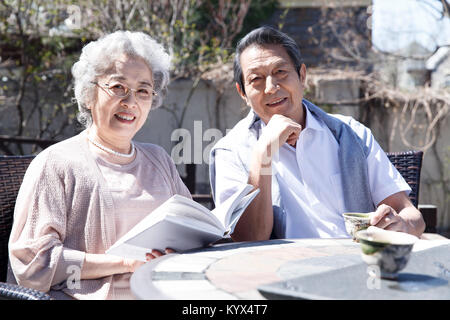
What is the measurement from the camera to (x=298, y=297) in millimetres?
968

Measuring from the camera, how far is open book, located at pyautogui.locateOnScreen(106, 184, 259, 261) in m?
1.39

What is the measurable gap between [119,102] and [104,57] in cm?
21

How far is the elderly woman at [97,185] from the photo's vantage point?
165cm

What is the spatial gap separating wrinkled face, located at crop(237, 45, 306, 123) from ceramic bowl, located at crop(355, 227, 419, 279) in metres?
1.21

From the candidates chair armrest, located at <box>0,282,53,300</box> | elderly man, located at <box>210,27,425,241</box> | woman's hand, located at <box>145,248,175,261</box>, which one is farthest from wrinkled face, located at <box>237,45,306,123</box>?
chair armrest, located at <box>0,282,53,300</box>

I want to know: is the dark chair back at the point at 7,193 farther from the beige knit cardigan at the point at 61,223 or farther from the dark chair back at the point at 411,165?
the dark chair back at the point at 411,165

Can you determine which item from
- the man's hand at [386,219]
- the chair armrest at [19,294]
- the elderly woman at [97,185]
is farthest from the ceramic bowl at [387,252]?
the chair armrest at [19,294]

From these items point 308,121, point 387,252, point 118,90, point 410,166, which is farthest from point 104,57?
point 410,166

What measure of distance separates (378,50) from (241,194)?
5391 millimetres

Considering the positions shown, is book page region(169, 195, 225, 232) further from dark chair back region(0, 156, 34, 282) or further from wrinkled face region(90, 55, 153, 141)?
dark chair back region(0, 156, 34, 282)

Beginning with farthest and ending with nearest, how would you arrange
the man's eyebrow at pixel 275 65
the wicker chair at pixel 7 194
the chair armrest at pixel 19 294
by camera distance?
the man's eyebrow at pixel 275 65, the wicker chair at pixel 7 194, the chair armrest at pixel 19 294

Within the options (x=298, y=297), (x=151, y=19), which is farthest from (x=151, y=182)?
(x=151, y=19)

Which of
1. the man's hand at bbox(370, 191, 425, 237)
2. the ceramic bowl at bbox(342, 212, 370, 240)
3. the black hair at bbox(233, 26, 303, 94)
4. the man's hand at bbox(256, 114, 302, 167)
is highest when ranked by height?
the black hair at bbox(233, 26, 303, 94)

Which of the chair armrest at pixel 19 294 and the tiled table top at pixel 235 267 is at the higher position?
the tiled table top at pixel 235 267
